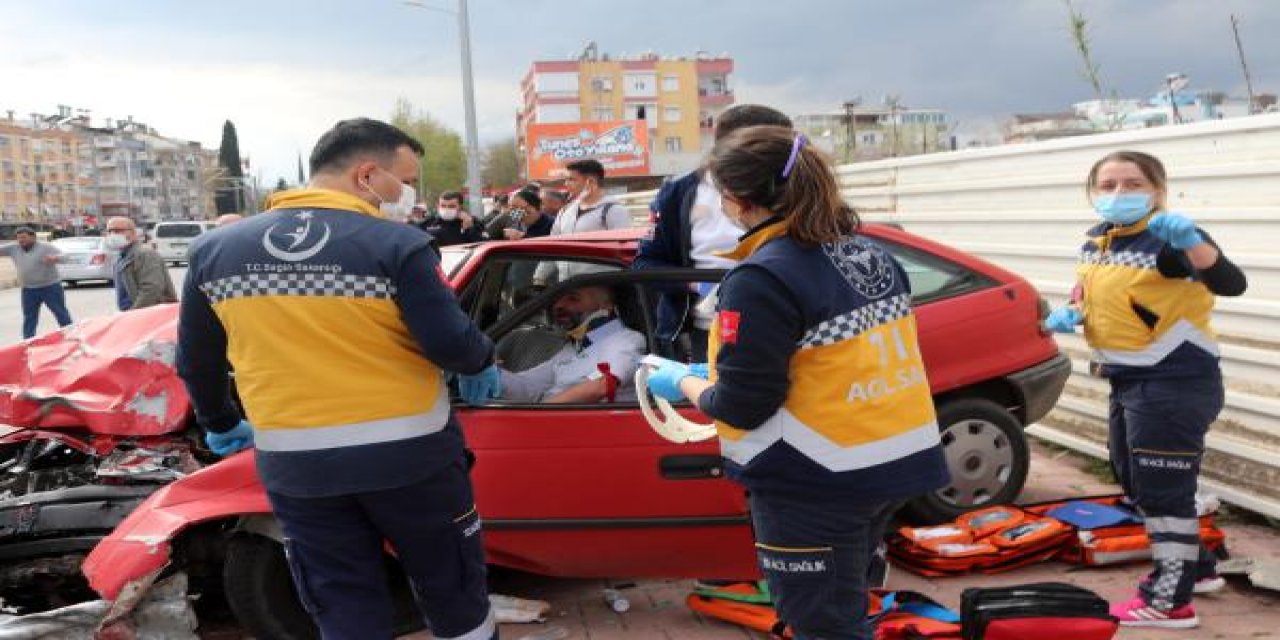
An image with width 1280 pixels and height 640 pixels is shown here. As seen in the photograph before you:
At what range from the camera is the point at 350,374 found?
2.42m

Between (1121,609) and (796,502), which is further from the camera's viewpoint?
(1121,609)

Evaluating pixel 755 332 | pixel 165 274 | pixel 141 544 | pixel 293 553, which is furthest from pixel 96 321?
pixel 165 274

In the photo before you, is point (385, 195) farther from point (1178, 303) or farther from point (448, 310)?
point (1178, 303)

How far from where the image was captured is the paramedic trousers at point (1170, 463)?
3.38 metres

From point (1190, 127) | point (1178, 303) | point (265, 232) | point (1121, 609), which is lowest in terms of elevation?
point (1121, 609)

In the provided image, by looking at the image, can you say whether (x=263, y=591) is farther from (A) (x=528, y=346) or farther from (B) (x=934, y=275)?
(B) (x=934, y=275)

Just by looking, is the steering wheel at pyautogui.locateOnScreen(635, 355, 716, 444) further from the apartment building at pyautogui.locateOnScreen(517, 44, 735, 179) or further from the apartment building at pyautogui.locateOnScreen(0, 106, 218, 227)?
the apartment building at pyautogui.locateOnScreen(0, 106, 218, 227)

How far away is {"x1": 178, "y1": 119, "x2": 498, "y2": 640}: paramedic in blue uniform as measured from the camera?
2.39m

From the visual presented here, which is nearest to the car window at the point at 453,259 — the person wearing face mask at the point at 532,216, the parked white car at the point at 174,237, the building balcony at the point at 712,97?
the person wearing face mask at the point at 532,216

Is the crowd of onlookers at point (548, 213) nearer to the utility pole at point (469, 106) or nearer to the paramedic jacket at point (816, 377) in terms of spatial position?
the paramedic jacket at point (816, 377)

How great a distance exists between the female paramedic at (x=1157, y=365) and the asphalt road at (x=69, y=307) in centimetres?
1087

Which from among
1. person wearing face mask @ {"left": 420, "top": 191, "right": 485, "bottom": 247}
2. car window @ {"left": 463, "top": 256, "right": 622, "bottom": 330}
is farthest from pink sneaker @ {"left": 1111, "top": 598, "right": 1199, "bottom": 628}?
person wearing face mask @ {"left": 420, "top": 191, "right": 485, "bottom": 247}

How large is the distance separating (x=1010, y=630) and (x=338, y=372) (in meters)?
2.15

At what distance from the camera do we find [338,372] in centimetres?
241
